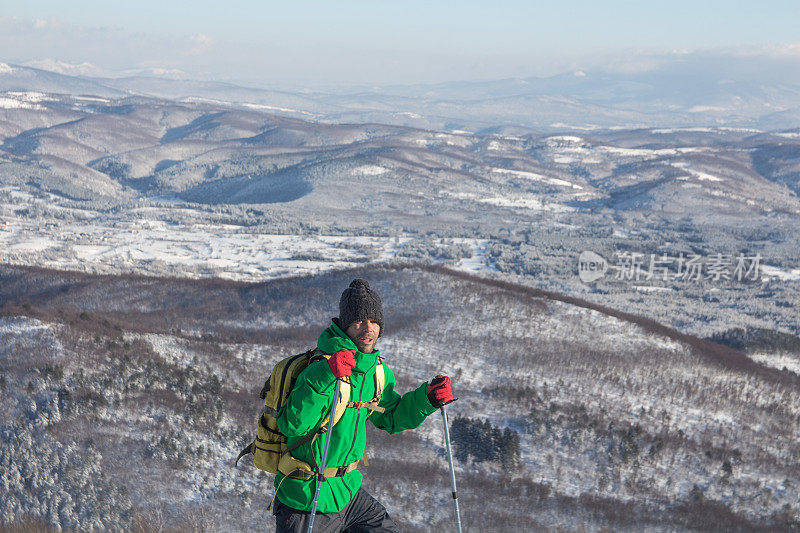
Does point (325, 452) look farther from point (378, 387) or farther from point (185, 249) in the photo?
point (185, 249)

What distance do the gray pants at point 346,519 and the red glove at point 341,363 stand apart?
159 cm

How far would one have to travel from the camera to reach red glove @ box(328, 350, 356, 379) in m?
5.54

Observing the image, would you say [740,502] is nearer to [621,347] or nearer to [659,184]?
[621,347]

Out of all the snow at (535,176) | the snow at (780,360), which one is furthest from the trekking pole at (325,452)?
the snow at (535,176)

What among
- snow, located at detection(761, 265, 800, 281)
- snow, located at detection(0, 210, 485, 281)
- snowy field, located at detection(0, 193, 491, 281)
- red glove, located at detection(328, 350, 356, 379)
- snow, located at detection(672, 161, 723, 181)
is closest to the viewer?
red glove, located at detection(328, 350, 356, 379)

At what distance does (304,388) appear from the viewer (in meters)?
5.75

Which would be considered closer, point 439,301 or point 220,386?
point 220,386

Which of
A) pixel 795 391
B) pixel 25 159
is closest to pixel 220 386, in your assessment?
pixel 795 391

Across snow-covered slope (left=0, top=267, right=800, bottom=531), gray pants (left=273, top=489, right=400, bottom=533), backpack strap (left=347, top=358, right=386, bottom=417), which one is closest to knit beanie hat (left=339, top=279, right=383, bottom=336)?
backpack strap (left=347, top=358, right=386, bottom=417)

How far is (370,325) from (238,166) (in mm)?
162903

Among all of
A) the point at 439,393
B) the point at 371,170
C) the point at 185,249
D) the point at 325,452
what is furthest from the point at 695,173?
the point at 325,452

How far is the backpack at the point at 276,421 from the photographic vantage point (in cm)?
600

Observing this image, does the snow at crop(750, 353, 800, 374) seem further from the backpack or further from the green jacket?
the backpack

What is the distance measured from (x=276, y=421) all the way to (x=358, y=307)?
52.3 inches
